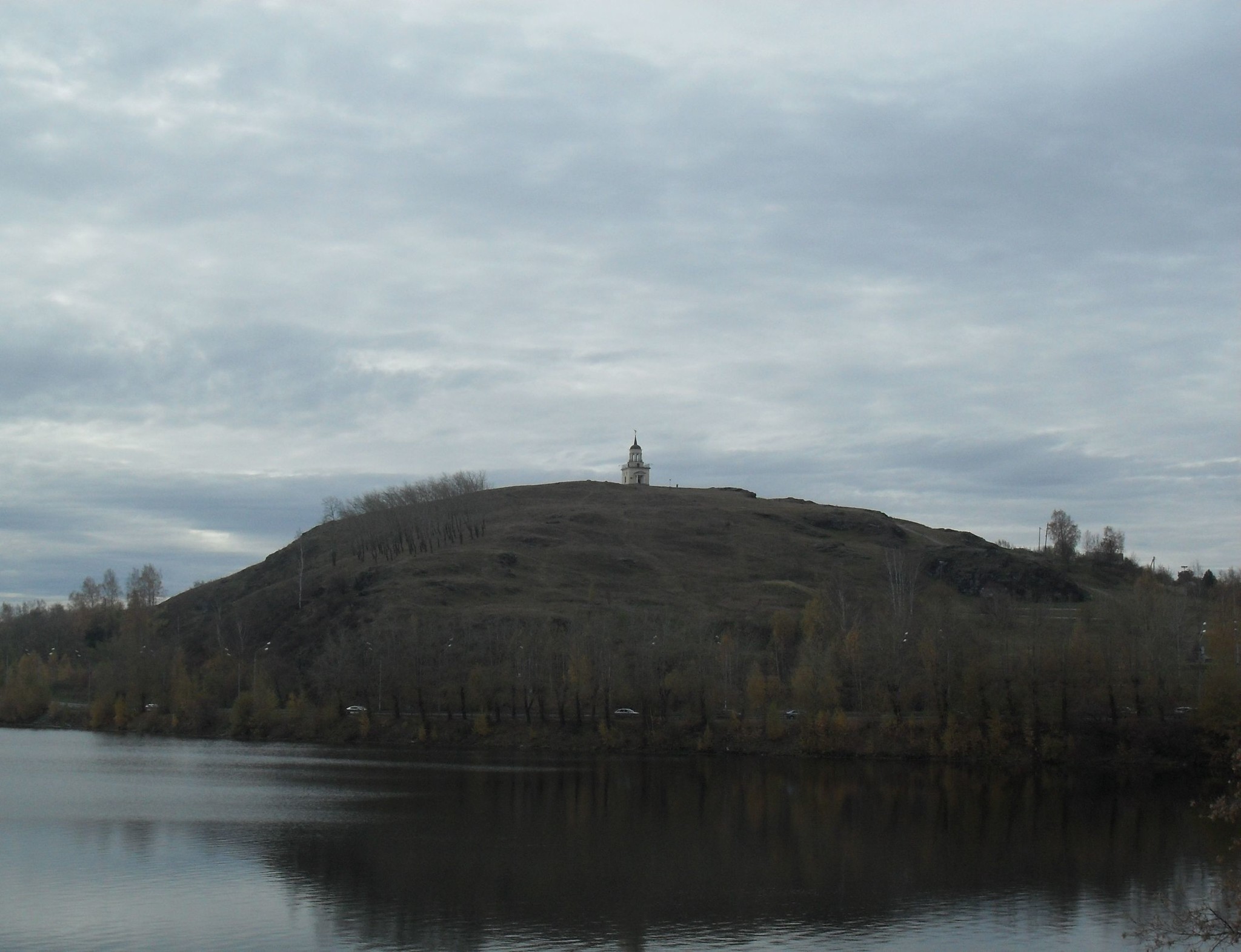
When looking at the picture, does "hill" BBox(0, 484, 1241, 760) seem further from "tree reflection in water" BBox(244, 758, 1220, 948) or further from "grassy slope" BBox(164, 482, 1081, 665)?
"tree reflection in water" BBox(244, 758, 1220, 948)

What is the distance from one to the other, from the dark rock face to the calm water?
104274mm

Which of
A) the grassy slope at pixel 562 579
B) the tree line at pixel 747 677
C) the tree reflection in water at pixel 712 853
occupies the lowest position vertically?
→ the tree reflection in water at pixel 712 853

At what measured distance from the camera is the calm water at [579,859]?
3444 centimetres

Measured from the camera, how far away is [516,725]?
338 ft

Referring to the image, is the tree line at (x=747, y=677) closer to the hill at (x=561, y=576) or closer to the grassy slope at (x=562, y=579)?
the grassy slope at (x=562, y=579)

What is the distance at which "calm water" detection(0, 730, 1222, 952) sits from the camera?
3444cm

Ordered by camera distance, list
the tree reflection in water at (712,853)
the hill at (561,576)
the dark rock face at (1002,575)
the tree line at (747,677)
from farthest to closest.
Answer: the dark rock face at (1002,575), the hill at (561,576), the tree line at (747,677), the tree reflection in water at (712,853)

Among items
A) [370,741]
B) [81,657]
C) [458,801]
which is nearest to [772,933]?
[458,801]

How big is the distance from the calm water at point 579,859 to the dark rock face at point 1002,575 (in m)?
104

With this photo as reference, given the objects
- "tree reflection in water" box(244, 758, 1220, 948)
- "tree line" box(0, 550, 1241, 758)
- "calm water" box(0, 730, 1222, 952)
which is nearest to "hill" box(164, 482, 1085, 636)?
"tree line" box(0, 550, 1241, 758)

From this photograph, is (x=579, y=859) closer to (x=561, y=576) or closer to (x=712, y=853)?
(x=712, y=853)

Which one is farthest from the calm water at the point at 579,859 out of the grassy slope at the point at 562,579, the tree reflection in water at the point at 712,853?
the grassy slope at the point at 562,579

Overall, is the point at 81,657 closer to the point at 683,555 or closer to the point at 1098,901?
the point at 683,555

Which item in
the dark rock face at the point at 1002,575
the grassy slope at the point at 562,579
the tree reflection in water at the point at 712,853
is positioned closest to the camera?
the tree reflection in water at the point at 712,853
